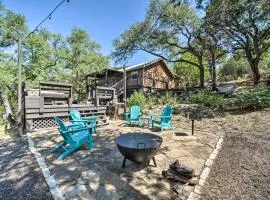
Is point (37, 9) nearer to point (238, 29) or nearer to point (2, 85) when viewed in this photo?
point (2, 85)

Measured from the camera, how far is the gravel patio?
115 inches

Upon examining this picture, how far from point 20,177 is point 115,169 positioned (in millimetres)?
1726

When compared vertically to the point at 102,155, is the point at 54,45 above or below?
above

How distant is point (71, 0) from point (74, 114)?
136 inches

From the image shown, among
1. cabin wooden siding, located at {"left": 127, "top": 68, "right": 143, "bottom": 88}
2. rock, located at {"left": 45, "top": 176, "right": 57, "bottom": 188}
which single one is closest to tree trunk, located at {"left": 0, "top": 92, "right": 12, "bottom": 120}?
cabin wooden siding, located at {"left": 127, "top": 68, "right": 143, "bottom": 88}

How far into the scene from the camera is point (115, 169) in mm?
3684

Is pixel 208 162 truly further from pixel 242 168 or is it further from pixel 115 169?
pixel 115 169

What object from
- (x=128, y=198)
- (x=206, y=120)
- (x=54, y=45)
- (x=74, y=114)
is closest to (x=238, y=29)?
(x=206, y=120)

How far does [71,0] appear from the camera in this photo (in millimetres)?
5289

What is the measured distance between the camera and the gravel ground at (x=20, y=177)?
113 inches

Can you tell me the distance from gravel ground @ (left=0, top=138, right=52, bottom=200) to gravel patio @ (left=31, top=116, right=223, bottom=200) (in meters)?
0.27

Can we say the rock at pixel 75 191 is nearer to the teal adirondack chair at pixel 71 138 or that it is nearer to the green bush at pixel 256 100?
the teal adirondack chair at pixel 71 138

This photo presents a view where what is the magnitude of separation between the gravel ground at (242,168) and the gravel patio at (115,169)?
13.3 inches

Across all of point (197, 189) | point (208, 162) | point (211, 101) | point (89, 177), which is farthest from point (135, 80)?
point (197, 189)
